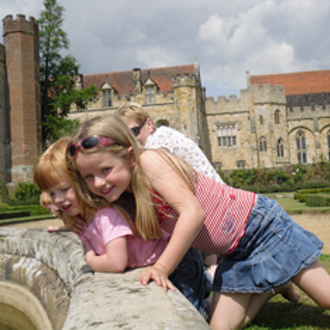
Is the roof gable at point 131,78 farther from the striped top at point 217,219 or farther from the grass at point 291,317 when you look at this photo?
the striped top at point 217,219

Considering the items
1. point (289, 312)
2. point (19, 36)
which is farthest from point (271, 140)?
point (289, 312)

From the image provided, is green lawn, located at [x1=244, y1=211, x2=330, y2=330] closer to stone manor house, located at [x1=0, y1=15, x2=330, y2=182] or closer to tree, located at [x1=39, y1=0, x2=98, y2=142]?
tree, located at [x1=39, y1=0, x2=98, y2=142]

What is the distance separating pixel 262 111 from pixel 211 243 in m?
31.3

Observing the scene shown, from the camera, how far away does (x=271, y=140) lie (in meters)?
31.5

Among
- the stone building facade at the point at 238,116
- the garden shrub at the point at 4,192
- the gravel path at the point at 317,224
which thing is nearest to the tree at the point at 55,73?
the garden shrub at the point at 4,192

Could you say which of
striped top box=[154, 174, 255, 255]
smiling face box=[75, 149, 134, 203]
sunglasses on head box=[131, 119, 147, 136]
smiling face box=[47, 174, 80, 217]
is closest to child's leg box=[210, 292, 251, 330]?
striped top box=[154, 174, 255, 255]

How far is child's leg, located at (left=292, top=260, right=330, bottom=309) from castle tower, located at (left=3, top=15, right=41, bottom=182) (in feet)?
63.8

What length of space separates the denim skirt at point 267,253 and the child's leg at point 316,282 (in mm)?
53

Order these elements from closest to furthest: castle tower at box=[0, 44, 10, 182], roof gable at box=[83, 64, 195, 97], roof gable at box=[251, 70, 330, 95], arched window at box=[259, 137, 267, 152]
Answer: castle tower at box=[0, 44, 10, 182], roof gable at box=[83, 64, 195, 97], arched window at box=[259, 137, 267, 152], roof gable at box=[251, 70, 330, 95]

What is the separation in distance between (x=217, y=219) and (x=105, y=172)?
0.72 meters

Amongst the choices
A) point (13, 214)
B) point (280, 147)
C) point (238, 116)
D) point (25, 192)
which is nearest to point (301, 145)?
point (280, 147)

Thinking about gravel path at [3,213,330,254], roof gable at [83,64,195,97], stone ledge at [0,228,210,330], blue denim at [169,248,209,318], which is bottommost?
gravel path at [3,213,330,254]

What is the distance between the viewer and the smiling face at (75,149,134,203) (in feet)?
6.18

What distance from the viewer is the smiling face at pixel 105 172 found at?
1.88 m
